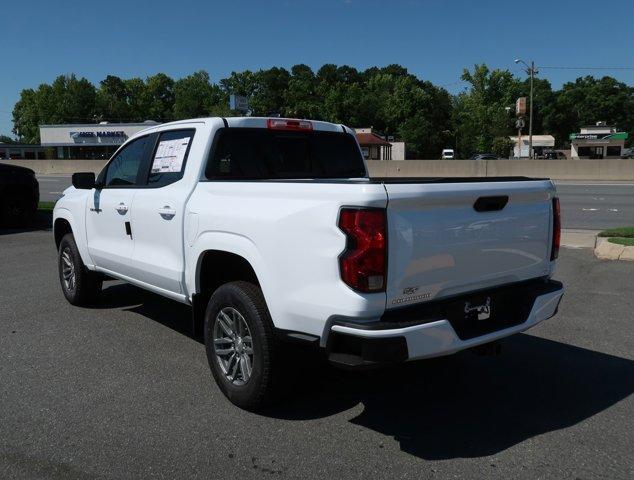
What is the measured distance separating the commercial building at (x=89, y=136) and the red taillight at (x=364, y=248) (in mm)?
77981

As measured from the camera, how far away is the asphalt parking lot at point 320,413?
3264 mm

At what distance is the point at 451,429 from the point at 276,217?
1713 millimetres

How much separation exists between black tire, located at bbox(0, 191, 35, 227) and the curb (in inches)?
475

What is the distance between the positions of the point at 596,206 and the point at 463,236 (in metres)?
15.3

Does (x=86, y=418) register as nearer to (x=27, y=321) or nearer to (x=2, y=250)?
(x=27, y=321)

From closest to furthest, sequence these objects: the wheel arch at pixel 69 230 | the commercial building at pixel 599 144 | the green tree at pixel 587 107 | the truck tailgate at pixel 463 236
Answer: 1. the truck tailgate at pixel 463 236
2. the wheel arch at pixel 69 230
3. the commercial building at pixel 599 144
4. the green tree at pixel 587 107

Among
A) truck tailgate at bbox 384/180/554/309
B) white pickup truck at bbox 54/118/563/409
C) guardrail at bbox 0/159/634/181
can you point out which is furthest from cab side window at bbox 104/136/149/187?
guardrail at bbox 0/159/634/181

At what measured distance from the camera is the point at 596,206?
16.9 m

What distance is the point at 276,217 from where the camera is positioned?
11.4 feet

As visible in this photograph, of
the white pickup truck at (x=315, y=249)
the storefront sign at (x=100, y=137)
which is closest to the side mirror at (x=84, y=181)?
the white pickup truck at (x=315, y=249)

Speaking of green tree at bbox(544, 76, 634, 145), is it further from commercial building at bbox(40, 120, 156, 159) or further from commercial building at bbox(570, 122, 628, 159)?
commercial building at bbox(40, 120, 156, 159)

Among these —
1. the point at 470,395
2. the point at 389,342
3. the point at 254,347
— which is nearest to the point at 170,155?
the point at 254,347

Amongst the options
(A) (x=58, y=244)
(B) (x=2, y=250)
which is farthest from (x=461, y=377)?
(B) (x=2, y=250)

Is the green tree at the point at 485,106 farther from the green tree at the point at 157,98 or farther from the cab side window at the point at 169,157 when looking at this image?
the green tree at the point at 157,98
